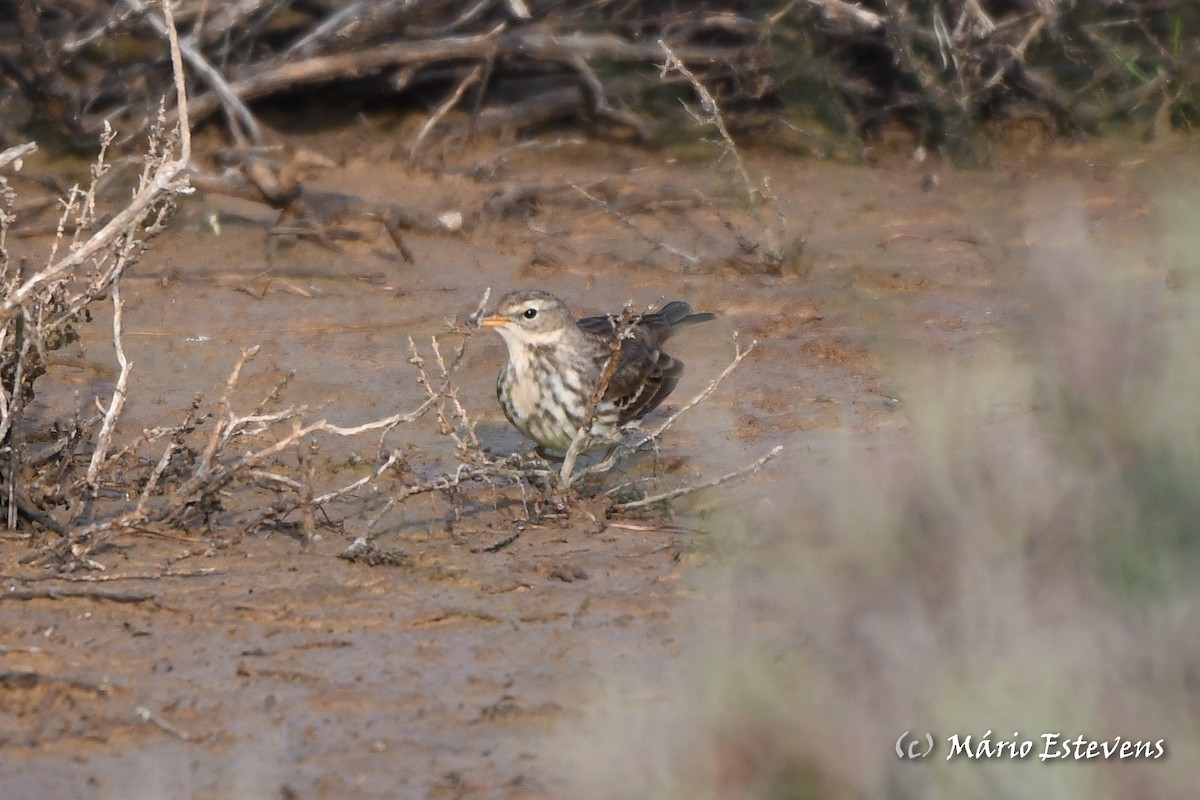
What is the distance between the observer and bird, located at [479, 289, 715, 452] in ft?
21.2

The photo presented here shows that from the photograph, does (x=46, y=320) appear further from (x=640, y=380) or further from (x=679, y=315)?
Answer: (x=679, y=315)

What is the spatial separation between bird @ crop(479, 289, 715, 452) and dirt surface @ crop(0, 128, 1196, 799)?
0.32 meters

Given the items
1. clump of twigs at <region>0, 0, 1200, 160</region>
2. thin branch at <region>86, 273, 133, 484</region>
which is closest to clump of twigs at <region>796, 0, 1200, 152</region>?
clump of twigs at <region>0, 0, 1200, 160</region>

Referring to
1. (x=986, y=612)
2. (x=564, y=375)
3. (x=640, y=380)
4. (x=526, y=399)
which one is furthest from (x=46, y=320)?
(x=986, y=612)

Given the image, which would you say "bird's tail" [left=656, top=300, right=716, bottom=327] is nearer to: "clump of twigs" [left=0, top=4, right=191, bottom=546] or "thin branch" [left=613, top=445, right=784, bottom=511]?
"thin branch" [left=613, top=445, right=784, bottom=511]

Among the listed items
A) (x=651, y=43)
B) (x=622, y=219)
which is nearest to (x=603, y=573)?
(x=622, y=219)

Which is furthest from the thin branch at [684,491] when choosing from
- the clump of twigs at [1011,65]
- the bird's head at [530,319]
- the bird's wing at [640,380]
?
the clump of twigs at [1011,65]

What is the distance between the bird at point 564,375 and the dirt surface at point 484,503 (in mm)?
320

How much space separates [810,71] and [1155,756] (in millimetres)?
7658

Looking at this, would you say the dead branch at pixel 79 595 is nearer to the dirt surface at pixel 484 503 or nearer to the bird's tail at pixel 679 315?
the dirt surface at pixel 484 503

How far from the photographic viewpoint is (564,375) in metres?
6.54

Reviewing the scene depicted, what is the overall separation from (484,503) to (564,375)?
658mm

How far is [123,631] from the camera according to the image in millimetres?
4898

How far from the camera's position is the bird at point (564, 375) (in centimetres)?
646
